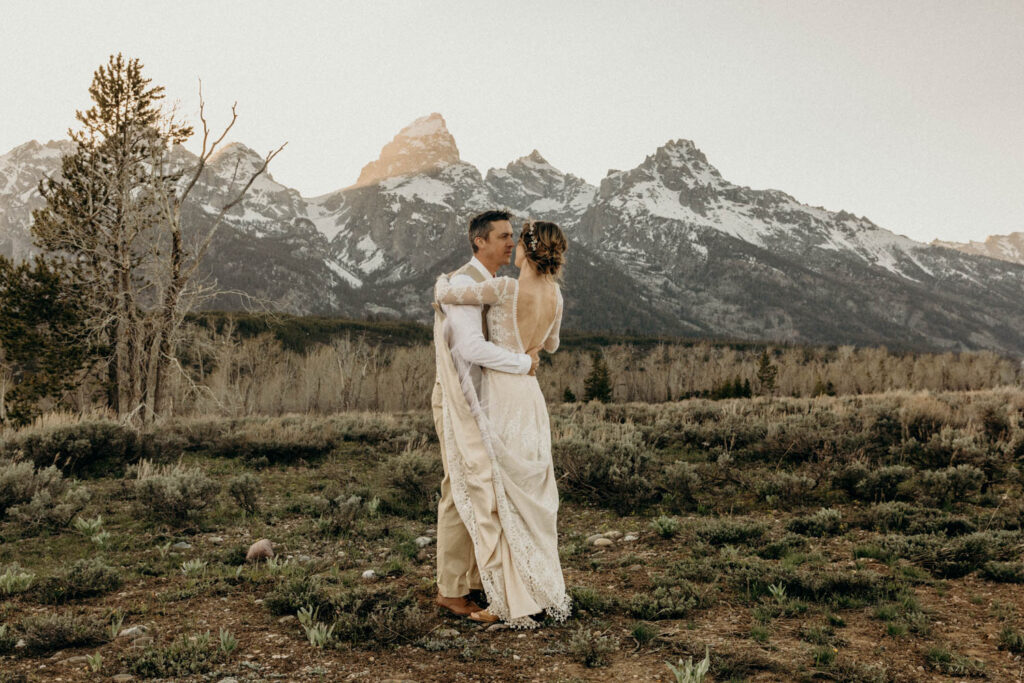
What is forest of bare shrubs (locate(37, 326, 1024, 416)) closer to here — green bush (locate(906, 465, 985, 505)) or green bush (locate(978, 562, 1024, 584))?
green bush (locate(906, 465, 985, 505))

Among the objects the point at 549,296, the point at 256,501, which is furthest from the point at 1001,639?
the point at 256,501

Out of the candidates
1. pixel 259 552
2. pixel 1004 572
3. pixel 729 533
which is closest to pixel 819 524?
pixel 729 533

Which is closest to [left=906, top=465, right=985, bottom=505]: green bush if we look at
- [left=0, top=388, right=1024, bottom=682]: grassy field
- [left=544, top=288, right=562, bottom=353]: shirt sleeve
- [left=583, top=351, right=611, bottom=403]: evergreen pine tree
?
[left=0, top=388, right=1024, bottom=682]: grassy field

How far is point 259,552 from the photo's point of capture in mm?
5352

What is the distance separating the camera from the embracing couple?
3.76 m

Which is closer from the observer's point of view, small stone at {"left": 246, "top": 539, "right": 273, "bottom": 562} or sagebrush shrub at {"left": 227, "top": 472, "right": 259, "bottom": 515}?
small stone at {"left": 246, "top": 539, "right": 273, "bottom": 562}

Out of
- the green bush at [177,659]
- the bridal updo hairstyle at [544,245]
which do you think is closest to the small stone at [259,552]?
the green bush at [177,659]

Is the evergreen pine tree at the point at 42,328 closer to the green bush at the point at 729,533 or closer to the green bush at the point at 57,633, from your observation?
the green bush at the point at 57,633

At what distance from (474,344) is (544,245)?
0.75 m

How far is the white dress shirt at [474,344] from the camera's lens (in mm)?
3723

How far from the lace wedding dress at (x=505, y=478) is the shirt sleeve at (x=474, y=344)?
69mm

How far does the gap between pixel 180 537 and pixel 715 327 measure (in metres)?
206

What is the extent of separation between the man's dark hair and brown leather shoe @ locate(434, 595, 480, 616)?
2270 mm

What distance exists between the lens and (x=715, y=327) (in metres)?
200
